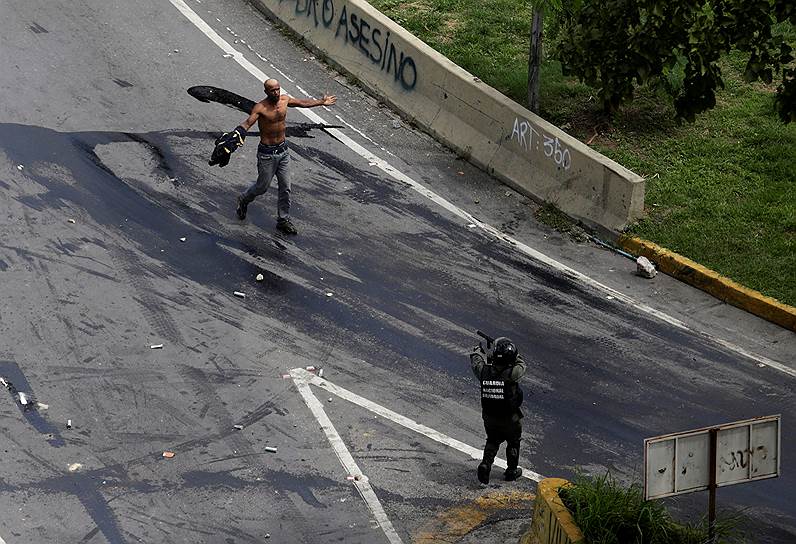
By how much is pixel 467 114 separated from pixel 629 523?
8392mm

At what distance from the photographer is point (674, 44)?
12812 millimetres

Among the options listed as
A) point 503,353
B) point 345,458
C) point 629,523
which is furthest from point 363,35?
point 629,523

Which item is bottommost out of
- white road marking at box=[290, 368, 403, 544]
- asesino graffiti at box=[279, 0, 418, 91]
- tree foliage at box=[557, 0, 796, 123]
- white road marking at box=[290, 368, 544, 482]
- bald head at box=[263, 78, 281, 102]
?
white road marking at box=[290, 368, 403, 544]

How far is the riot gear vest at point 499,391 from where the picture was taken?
9656 millimetres

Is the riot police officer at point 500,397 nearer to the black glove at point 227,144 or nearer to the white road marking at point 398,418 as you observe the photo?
the white road marking at point 398,418

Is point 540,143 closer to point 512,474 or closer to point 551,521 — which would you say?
point 512,474

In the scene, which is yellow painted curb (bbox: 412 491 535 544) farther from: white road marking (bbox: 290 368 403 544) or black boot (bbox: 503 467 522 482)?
white road marking (bbox: 290 368 403 544)

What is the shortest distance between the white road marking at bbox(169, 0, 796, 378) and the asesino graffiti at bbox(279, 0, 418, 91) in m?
1.29

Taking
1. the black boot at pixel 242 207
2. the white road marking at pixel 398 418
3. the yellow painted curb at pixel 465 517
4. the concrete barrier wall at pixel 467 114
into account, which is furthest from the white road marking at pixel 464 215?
the yellow painted curb at pixel 465 517

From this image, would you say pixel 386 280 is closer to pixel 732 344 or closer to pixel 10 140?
pixel 732 344

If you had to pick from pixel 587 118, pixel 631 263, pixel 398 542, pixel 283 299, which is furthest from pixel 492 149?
pixel 398 542

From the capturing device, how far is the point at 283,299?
12453 mm

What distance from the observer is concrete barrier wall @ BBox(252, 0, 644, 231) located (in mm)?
14430

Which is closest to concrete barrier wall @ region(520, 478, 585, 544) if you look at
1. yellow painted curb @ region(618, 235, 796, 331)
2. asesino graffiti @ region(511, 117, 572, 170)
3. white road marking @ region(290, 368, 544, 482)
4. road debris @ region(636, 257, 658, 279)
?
white road marking @ region(290, 368, 544, 482)
